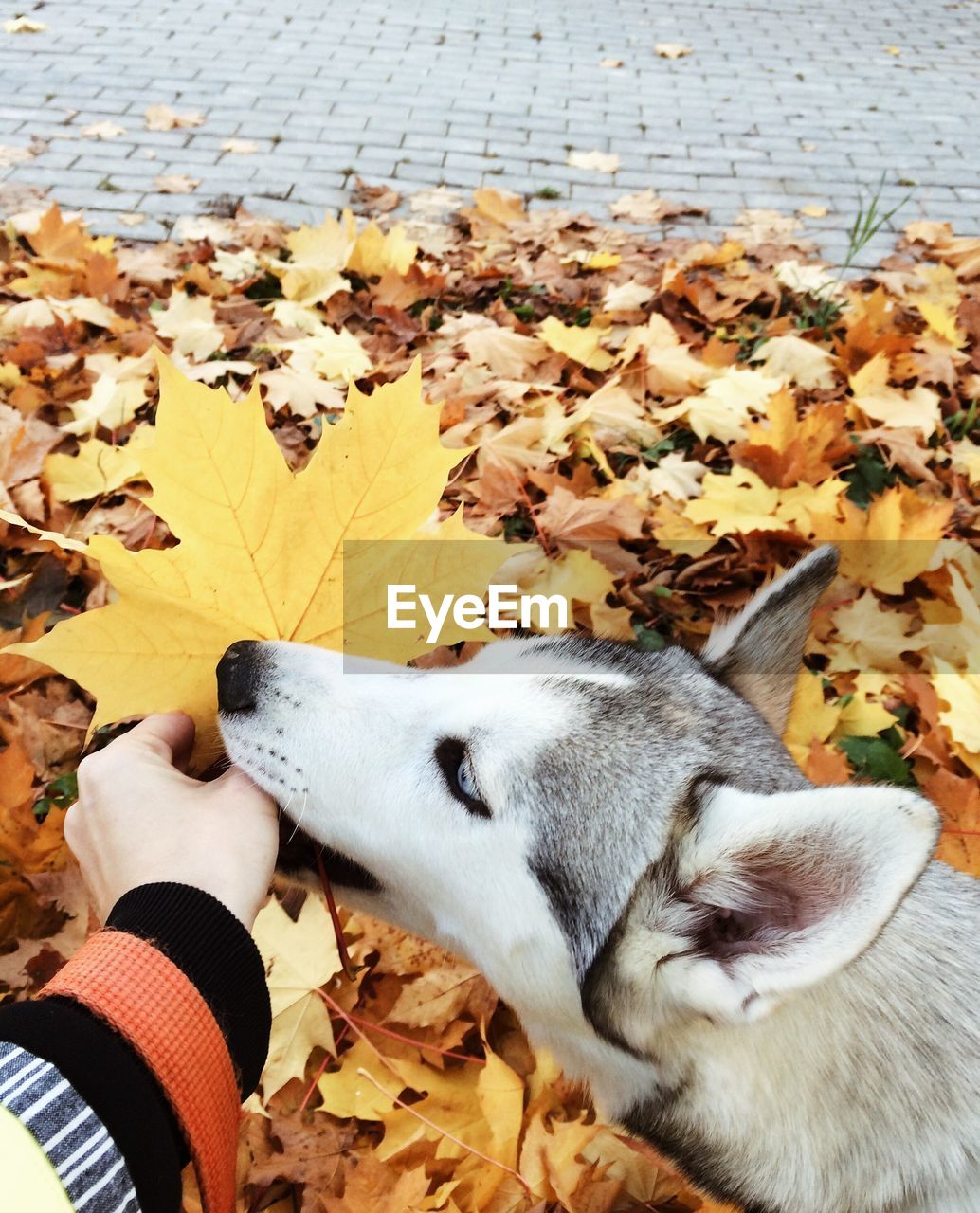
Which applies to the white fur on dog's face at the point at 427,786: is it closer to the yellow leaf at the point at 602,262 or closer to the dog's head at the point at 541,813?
the dog's head at the point at 541,813

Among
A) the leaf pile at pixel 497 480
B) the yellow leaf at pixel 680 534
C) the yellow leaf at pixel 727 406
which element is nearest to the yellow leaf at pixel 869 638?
the leaf pile at pixel 497 480

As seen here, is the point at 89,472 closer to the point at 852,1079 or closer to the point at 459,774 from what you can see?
the point at 459,774

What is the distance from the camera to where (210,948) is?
1.56m

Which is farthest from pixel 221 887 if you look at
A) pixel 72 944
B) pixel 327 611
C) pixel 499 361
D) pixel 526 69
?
pixel 526 69

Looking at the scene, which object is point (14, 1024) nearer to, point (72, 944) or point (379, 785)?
point (379, 785)

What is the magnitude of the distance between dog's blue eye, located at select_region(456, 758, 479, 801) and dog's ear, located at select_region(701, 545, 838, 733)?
0.81 meters

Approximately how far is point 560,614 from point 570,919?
1632 millimetres

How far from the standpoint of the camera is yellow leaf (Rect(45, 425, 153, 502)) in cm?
367

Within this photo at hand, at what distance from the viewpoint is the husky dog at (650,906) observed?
5.71 ft

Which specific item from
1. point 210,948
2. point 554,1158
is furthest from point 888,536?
point 210,948

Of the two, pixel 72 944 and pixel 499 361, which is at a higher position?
pixel 499 361

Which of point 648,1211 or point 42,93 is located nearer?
point 648,1211

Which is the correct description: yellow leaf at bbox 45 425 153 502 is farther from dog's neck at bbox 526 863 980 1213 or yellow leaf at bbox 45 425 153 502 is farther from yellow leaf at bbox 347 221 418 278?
dog's neck at bbox 526 863 980 1213

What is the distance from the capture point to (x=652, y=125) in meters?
8.09
